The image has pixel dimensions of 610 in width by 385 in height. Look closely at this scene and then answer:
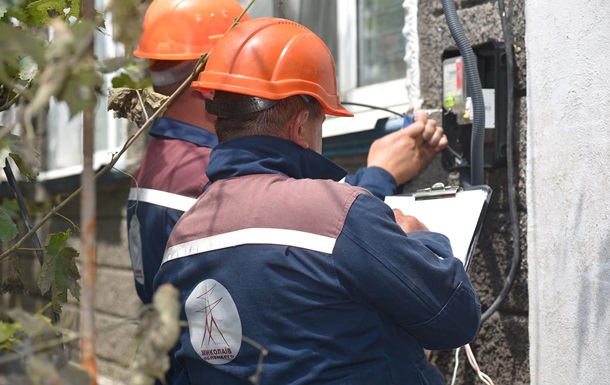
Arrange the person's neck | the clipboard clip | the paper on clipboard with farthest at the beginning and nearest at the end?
the person's neck < the clipboard clip < the paper on clipboard

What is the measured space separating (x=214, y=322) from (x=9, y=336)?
0.85 m

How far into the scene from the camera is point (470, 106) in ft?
9.91

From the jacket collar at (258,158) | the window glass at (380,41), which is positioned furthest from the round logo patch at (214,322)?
→ the window glass at (380,41)

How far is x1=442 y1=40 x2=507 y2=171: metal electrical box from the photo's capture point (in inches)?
119

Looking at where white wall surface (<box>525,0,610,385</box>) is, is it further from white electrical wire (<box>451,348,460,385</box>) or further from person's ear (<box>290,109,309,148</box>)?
person's ear (<box>290,109,309,148</box>)

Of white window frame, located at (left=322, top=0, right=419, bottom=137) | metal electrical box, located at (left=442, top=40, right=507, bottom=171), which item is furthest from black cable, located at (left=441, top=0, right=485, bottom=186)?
white window frame, located at (left=322, top=0, right=419, bottom=137)

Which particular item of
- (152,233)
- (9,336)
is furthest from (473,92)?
(9,336)

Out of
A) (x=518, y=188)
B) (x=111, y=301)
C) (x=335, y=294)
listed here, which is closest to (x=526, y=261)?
(x=518, y=188)

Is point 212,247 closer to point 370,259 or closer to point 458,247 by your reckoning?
point 370,259

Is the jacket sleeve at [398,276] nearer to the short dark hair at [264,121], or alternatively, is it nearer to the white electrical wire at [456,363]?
the short dark hair at [264,121]

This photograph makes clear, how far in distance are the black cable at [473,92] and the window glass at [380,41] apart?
101cm

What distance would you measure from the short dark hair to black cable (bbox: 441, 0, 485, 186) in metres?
0.76

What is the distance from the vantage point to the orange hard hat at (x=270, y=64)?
232 centimetres

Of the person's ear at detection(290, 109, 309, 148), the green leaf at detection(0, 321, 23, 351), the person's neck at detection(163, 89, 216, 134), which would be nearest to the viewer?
the green leaf at detection(0, 321, 23, 351)
